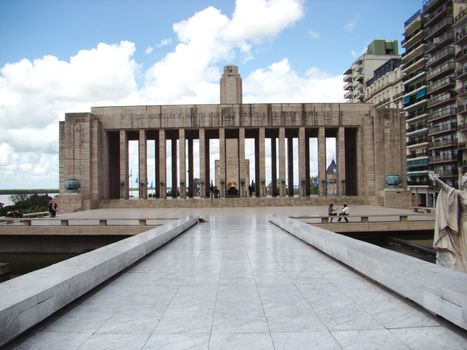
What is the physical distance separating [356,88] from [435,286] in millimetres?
87171

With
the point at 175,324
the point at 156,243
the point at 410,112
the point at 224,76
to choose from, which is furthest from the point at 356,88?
the point at 175,324

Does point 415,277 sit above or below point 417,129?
below

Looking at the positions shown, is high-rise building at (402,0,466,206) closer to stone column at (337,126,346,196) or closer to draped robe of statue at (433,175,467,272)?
stone column at (337,126,346,196)

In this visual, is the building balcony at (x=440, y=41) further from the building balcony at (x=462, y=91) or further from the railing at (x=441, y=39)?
the building balcony at (x=462, y=91)

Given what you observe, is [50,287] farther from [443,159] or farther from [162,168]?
[443,159]

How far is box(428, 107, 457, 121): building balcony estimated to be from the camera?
5118cm

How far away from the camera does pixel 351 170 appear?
46656mm

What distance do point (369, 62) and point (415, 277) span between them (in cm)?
8431

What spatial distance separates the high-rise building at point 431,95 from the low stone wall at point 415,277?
47132 mm

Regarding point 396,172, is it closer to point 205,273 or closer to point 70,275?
point 205,273

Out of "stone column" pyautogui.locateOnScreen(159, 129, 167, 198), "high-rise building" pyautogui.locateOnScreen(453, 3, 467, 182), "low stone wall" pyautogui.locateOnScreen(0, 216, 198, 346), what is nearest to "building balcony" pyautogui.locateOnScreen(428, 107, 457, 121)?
"high-rise building" pyautogui.locateOnScreen(453, 3, 467, 182)

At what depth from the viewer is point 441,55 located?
53938 millimetres

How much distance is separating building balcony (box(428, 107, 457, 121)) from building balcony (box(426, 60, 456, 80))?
454 cm

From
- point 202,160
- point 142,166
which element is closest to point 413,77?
point 202,160
